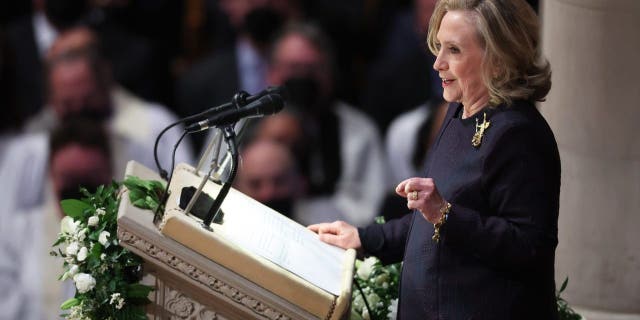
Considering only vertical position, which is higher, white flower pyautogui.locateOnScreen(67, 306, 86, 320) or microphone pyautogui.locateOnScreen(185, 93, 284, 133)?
microphone pyautogui.locateOnScreen(185, 93, 284, 133)

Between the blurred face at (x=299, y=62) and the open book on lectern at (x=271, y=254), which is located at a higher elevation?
the blurred face at (x=299, y=62)

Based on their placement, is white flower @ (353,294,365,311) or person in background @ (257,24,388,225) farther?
person in background @ (257,24,388,225)

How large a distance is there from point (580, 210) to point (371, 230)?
0.91 metres

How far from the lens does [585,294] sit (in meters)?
4.56

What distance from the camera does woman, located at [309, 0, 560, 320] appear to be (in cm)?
340

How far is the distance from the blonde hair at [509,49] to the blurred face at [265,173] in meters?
3.81

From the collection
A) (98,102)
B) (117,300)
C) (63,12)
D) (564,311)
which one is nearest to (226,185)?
(117,300)

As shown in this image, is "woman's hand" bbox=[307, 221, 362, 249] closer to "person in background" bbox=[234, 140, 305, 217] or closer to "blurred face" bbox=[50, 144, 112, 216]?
"person in background" bbox=[234, 140, 305, 217]

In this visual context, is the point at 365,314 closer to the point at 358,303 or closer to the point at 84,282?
the point at 358,303

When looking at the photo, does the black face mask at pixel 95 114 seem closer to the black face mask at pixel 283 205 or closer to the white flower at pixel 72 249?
the black face mask at pixel 283 205

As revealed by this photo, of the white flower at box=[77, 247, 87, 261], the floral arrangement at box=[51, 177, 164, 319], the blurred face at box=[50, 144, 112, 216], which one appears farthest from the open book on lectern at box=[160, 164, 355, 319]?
the blurred face at box=[50, 144, 112, 216]

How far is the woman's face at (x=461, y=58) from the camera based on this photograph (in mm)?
3490

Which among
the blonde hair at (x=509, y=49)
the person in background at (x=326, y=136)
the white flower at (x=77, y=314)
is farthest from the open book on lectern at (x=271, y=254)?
the person in background at (x=326, y=136)

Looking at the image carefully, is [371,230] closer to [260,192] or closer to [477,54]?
[477,54]
